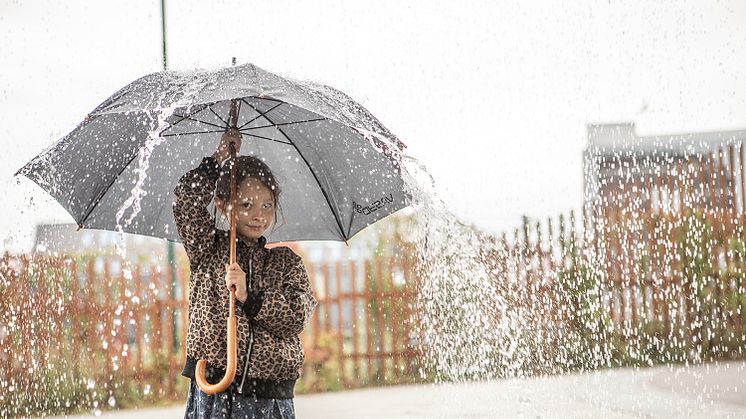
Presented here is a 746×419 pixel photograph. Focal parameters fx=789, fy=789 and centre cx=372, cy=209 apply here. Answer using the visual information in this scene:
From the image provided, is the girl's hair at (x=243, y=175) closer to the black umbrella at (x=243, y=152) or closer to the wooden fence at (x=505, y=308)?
the black umbrella at (x=243, y=152)

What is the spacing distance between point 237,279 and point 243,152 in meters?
0.87

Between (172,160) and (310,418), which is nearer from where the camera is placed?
(172,160)

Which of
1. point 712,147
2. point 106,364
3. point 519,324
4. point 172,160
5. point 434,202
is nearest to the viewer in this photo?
point 434,202

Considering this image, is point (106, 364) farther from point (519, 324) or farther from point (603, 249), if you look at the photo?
point (603, 249)

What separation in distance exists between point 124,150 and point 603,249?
681 cm

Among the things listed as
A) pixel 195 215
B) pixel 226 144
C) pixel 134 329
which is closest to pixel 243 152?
pixel 226 144

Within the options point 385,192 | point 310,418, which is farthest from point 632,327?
point 385,192

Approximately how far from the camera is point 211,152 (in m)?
3.41

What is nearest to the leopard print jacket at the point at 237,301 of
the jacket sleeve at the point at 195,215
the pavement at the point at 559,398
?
the jacket sleeve at the point at 195,215

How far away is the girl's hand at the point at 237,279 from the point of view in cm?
274

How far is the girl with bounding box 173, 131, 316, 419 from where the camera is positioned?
280 centimetres

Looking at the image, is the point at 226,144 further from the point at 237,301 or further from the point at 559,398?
the point at 559,398

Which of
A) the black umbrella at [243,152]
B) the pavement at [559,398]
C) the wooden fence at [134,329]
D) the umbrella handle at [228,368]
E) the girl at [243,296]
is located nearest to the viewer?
the umbrella handle at [228,368]

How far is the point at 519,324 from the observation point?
8945mm
